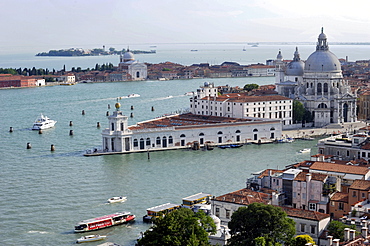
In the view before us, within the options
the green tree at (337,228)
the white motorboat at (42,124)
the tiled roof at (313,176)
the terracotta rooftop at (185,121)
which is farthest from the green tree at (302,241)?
the white motorboat at (42,124)

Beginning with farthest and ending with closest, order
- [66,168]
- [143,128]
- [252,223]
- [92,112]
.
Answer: [92,112] → [143,128] → [66,168] → [252,223]

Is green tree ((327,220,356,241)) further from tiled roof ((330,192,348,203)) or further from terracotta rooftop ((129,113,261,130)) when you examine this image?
terracotta rooftop ((129,113,261,130))

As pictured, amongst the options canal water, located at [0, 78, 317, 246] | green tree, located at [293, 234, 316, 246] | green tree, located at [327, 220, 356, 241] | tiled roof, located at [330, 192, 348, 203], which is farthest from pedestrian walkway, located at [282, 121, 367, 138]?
green tree, located at [293, 234, 316, 246]

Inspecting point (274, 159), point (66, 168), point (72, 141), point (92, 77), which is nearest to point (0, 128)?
point (72, 141)

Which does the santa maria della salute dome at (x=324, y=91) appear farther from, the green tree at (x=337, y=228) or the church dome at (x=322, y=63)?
the green tree at (x=337, y=228)

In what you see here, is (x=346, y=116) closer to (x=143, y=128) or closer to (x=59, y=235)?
(x=143, y=128)
